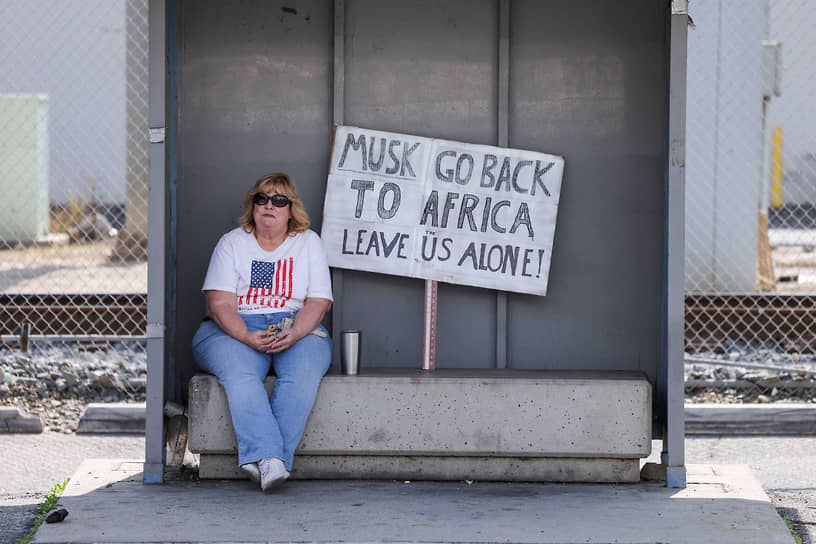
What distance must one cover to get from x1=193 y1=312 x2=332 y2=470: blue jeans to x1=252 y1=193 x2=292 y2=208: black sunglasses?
494mm

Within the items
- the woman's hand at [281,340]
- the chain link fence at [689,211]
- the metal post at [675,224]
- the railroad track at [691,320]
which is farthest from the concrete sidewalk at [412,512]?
the railroad track at [691,320]

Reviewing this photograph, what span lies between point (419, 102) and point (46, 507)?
2610 millimetres

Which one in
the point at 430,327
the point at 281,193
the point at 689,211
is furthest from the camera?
the point at 689,211

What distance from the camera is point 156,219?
4676mm

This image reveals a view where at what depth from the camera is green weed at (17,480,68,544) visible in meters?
4.14

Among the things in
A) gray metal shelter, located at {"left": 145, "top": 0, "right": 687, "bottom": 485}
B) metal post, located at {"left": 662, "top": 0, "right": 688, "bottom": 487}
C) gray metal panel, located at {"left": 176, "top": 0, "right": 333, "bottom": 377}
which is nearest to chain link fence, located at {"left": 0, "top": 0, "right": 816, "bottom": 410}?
gray metal shelter, located at {"left": 145, "top": 0, "right": 687, "bottom": 485}

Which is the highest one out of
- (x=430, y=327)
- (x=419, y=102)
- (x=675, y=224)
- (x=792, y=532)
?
(x=419, y=102)

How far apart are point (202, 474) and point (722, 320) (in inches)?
188

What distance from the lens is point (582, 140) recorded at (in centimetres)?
536

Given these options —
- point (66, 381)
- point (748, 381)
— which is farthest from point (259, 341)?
point (748, 381)

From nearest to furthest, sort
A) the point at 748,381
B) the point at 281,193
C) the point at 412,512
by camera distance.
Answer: the point at 412,512 → the point at 281,193 → the point at 748,381

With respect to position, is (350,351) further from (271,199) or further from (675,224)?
(675,224)

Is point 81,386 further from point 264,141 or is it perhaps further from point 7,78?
point 7,78

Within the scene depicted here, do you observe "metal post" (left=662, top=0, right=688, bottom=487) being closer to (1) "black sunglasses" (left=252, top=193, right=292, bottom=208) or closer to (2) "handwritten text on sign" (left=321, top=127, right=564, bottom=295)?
(2) "handwritten text on sign" (left=321, top=127, right=564, bottom=295)
